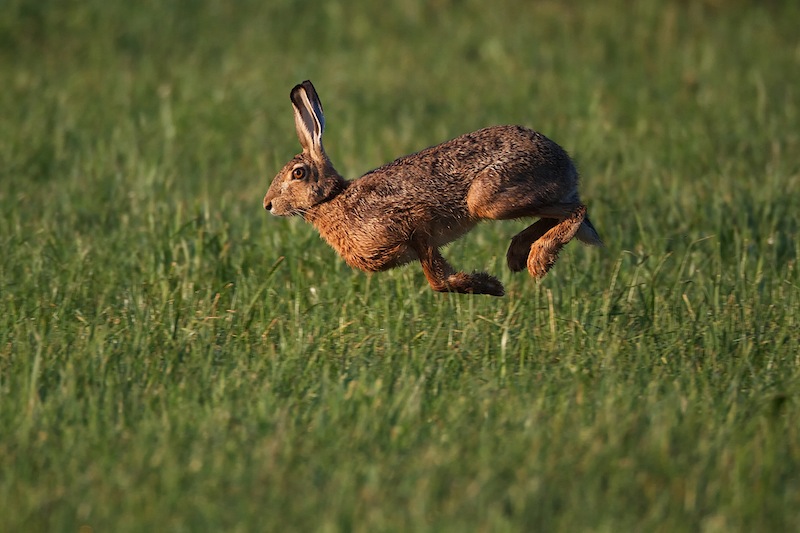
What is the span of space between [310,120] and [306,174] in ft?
0.90

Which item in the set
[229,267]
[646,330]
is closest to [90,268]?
[229,267]

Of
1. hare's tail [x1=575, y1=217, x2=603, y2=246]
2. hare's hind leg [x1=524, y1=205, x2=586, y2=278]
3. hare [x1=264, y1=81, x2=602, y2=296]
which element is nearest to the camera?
hare [x1=264, y1=81, x2=602, y2=296]

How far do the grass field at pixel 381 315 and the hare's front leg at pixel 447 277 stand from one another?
0.13m

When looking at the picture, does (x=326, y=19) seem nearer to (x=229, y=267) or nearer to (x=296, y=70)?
(x=296, y=70)

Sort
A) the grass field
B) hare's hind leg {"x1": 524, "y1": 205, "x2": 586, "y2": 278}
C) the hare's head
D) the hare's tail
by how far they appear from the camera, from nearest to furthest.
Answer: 1. the grass field
2. hare's hind leg {"x1": 524, "y1": 205, "x2": 586, "y2": 278}
3. the hare's tail
4. the hare's head

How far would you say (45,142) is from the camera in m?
8.97

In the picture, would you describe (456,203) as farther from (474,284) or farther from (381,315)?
(381,315)

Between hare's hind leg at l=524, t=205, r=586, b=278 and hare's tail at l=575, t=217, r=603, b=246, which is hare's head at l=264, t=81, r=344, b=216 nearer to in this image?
hare's hind leg at l=524, t=205, r=586, b=278

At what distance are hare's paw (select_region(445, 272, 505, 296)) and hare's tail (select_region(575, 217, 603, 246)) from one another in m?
0.51

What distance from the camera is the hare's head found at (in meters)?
6.06

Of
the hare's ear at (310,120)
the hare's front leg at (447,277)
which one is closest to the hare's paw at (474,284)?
the hare's front leg at (447,277)

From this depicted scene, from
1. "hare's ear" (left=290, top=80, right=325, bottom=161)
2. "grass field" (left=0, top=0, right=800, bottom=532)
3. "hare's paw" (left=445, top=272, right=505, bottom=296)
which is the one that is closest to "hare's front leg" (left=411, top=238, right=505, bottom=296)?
"hare's paw" (left=445, top=272, right=505, bottom=296)

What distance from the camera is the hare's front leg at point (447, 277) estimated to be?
18.7 feet

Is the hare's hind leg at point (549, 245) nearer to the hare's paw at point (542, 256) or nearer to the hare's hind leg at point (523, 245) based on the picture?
the hare's paw at point (542, 256)
